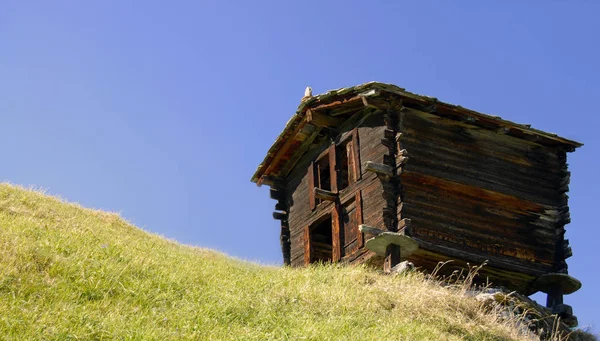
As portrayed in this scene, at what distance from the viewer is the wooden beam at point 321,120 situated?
18.8 m

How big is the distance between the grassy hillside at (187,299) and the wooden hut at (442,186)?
2400 millimetres

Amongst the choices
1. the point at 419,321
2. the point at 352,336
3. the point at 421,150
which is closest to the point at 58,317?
the point at 352,336

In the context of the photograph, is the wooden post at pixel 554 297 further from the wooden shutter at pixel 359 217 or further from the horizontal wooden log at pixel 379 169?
the horizontal wooden log at pixel 379 169

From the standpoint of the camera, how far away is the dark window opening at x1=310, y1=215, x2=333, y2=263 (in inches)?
774

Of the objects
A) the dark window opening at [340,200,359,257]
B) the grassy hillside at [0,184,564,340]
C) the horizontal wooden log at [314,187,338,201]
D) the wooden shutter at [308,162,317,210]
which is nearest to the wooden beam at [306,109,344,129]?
the wooden shutter at [308,162,317,210]

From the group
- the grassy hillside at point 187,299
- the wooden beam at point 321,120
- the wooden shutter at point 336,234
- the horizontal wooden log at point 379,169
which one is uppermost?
the wooden beam at point 321,120

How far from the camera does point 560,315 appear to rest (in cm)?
1698

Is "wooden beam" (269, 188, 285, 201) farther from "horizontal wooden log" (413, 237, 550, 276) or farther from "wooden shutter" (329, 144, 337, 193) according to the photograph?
"horizontal wooden log" (413, 237, 550, 276)

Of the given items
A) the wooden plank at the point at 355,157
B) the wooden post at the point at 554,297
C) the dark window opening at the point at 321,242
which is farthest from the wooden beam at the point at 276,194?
the wooden post at the point at 554,297

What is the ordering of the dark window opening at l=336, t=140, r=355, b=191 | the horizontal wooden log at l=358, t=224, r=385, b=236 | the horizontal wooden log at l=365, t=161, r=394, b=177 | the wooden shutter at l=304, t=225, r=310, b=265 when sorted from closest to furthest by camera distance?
1. the horizontal wooden log at l=358, t=224, r=385, b=236
2. the horizontal wooden log at l=365, t=161, r=394, b=177
3. the dark window opening at l=336, t=140, r=355, b=191
4. the wooden shutter at l=304, t=225, r=310, b=265

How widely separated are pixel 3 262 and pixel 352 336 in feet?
15.8

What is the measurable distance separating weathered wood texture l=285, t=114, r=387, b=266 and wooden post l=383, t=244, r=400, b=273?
54 cm

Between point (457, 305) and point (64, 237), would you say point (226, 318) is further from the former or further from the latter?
point (457, 305)

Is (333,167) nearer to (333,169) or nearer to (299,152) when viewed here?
(333,169)
